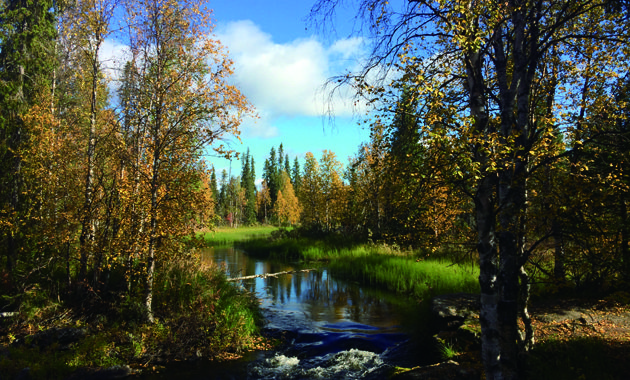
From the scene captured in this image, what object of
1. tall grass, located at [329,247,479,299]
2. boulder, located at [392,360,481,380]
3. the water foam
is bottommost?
the water foam

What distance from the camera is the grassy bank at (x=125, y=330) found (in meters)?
8.77

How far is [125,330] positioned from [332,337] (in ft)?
20.1

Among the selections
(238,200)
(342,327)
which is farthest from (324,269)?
(238,200)

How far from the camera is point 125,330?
389 inches

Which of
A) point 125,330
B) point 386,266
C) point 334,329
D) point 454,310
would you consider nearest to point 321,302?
point 334,329

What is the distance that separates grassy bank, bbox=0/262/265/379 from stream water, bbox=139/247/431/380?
29.8 inches

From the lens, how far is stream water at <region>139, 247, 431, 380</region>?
928cm

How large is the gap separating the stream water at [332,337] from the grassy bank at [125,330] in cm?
76

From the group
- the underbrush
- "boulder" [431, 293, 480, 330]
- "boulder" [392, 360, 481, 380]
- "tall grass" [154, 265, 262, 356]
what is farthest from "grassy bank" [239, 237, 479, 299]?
"tall grass" [154, 265, 262, 356]

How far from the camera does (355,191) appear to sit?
35.6 meters

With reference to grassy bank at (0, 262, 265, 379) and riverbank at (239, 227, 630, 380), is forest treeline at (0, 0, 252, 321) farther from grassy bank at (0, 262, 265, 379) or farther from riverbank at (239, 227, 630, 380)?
riverbank at (239, 227, 630, 380)

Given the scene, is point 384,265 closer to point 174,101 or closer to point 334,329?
point 334,329

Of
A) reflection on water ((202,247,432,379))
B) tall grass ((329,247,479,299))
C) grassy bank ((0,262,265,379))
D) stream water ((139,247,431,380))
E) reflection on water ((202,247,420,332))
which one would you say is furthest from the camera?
tall grass ((329,247,479,299))

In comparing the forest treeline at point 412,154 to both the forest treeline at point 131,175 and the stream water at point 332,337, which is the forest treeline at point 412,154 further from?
the stream water at point 332,337
